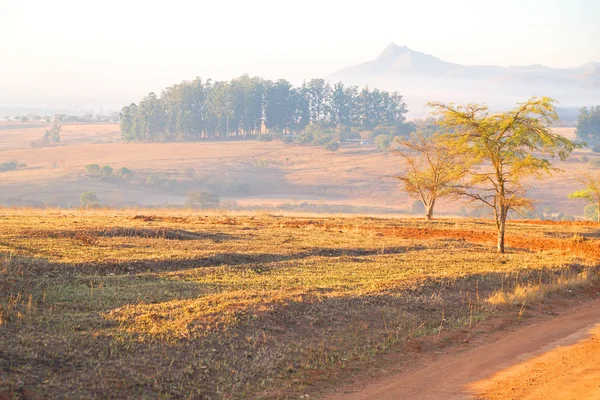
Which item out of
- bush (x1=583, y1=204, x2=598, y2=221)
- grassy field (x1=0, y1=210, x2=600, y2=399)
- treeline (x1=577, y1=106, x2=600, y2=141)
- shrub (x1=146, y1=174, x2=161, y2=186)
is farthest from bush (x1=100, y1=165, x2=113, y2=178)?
treeline (x1=577, y1=106, x2=600, y2=141)

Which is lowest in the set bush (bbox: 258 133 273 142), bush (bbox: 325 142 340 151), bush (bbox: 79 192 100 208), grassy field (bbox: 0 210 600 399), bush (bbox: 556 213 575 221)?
bush (bbox: 556 213 575 221)

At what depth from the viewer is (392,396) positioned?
10109 millimetres

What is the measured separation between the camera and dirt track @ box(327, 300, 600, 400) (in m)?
10.3

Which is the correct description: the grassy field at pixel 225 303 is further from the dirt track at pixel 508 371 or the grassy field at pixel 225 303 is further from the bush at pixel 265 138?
the bush at pixel 265 138

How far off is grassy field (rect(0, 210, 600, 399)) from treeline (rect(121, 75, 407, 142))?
384 feet

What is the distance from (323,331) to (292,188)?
101 m

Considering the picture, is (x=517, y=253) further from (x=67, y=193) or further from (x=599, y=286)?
(x=67, y=193)

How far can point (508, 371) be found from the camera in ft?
37.8

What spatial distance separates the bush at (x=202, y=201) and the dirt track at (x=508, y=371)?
263ft

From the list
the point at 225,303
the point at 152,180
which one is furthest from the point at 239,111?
the point at 225,303

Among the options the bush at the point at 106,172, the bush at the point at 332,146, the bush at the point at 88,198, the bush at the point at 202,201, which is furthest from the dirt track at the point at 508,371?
the bush at the point at 332,146

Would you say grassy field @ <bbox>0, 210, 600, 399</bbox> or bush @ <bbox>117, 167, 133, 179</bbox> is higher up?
grassy field @ <bbox>0, 210, 600, 399</bbox>

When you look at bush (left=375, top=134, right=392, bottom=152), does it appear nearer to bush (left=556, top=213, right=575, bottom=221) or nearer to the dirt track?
bush (left=556, top=213, right=575, bottom=221)

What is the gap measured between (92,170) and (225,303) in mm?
99859
